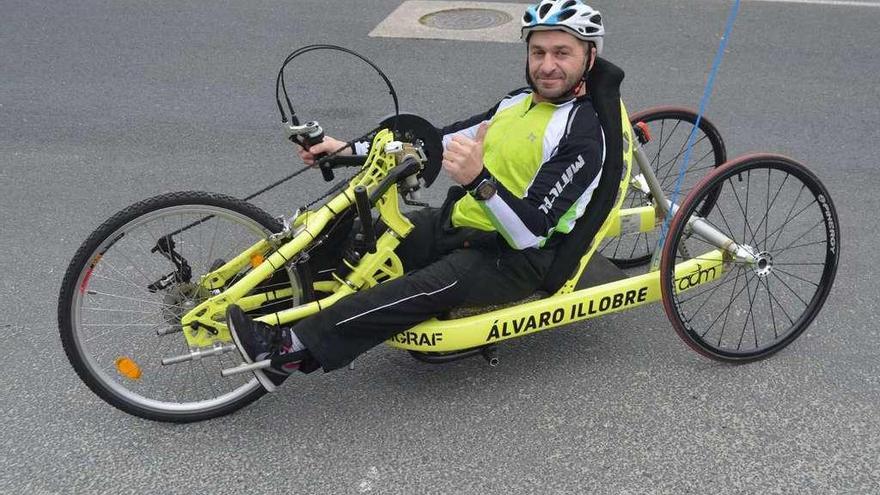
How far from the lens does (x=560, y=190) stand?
278 centimetres

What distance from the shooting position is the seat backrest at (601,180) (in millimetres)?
2881

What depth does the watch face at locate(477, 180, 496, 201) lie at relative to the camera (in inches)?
101

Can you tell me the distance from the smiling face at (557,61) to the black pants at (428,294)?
581 mm

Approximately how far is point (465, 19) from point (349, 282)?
531 centimetres

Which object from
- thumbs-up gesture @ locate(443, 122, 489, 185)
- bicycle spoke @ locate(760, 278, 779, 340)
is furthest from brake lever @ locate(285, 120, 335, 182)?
bicycle spoke @ locate(760, 278, 779, 340)

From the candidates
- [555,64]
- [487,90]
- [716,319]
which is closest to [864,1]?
[487,90]

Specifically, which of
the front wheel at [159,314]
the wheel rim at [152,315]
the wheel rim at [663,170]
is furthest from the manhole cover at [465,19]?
the front wheel at [159,314]

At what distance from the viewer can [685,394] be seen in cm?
306

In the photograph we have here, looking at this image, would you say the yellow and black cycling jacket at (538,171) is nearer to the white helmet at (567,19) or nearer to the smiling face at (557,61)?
the smiling face at (557,61)

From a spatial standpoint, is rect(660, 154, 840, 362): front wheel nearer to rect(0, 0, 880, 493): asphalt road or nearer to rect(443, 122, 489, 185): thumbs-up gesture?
rect(0, 0, 880, 493): asphalt road

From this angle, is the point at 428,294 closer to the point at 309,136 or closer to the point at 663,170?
the point at 309,136

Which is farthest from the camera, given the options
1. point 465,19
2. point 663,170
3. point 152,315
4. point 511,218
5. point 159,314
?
point 465,19

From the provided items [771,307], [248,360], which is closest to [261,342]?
[248,360]

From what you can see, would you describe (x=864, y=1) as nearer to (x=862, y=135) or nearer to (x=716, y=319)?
(x=862, y=135)
